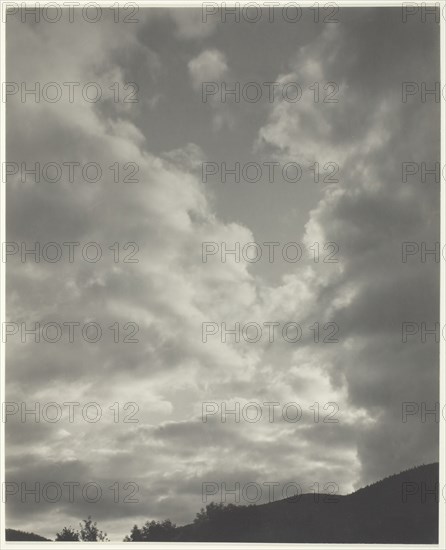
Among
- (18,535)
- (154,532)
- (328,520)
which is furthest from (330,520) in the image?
(18,535)

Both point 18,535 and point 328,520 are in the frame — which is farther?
point 18,535

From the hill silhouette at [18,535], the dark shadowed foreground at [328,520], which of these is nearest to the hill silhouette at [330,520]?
Result: the dark shadowed foreground at [328,520]

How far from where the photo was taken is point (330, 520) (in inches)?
230

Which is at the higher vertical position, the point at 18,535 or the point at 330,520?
the point at 330,520

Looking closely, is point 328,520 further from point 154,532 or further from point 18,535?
point 18,535

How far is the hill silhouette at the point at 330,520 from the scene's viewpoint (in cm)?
582

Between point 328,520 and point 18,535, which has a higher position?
point 328,520

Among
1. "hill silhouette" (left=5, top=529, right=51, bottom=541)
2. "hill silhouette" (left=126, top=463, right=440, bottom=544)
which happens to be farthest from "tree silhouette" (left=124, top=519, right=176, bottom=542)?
"hill silhouette" (left=5, top=529, right=51, bottom=541)

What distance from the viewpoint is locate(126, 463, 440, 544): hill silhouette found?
5820 mm

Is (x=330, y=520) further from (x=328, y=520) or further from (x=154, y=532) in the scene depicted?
(x=154, y=532)

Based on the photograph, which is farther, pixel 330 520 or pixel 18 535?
pixel 18 535

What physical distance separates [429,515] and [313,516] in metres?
0.94

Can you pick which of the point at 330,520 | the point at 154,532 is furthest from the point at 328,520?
the point at 154,532

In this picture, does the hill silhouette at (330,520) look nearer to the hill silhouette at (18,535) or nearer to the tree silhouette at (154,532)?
the tree silhouette at (154,532)
